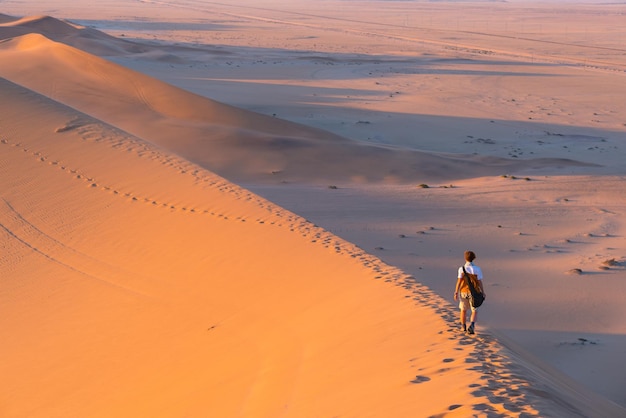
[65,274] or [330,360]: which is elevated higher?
[330,360]

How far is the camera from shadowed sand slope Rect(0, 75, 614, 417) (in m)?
6.21

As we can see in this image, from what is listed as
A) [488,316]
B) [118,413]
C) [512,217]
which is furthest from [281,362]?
[512,217]

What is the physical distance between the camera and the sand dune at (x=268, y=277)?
654cm

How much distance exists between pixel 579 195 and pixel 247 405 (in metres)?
11.4

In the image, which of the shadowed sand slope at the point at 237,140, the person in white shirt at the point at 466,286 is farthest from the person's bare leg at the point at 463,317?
the shadowed sand slope at the point at 237,140

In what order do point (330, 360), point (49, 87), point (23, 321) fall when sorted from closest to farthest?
point (330, 360), point (23, 321), point (49, 87)

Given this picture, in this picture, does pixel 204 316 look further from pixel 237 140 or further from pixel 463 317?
pixel 237 140

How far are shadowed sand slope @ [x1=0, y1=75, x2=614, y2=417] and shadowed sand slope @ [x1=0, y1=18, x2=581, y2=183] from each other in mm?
4949

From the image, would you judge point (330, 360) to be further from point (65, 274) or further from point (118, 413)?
point (65, 274)

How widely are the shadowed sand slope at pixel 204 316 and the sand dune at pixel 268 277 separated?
0.02 m

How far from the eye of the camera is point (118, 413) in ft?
23.3

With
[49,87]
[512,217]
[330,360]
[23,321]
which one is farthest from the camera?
[49,87]

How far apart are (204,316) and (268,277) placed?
91cm

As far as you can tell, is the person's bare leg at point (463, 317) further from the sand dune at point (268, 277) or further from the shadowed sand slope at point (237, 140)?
the shadowed sand slope at point (237, 140)
